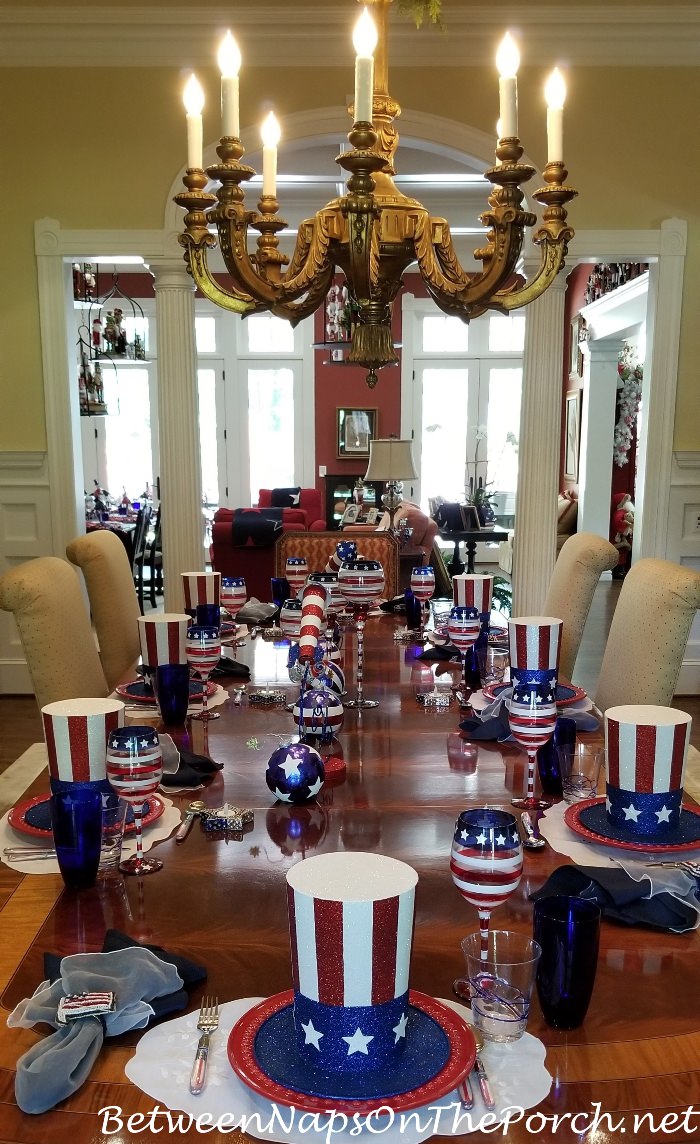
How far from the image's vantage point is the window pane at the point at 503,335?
35.3 feet

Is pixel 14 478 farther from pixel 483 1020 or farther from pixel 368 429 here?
pixel 368 429

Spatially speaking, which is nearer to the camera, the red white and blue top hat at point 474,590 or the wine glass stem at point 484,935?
the wine glass stem at point 484,935

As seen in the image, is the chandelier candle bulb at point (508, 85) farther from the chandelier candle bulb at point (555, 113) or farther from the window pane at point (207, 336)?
the window pane at point (207, 336)

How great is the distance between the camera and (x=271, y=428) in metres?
10.8

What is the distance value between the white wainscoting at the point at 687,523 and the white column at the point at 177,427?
7.81 ft

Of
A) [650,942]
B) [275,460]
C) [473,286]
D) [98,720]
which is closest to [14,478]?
[473,286]

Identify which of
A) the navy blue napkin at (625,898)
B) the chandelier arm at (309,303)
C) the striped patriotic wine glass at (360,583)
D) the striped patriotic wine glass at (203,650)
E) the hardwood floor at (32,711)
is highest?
the chandelier arm at (309,303)

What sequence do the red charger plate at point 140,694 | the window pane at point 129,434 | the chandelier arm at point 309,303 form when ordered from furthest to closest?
the window pane at point 129,434, the chandelier arm at point 309,303, the red charger plate at point 140,694

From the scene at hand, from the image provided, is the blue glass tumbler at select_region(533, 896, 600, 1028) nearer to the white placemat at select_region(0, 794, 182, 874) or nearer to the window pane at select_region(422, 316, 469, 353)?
the white placemat at select_region(0, 794, 182, 874)

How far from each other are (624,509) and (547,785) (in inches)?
326

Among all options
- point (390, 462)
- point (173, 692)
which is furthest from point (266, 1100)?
point (390, 462)

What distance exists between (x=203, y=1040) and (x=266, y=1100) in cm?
11

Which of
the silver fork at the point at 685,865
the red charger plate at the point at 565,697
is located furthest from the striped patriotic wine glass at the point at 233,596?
the silver fork at the point at 685,865

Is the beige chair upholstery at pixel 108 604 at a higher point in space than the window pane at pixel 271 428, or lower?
lower
